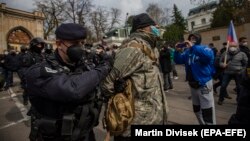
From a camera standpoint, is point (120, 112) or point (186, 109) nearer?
point (120, 112)

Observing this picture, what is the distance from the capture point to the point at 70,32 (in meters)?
2.47

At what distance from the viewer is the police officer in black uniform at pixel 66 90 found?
2227 millimetres

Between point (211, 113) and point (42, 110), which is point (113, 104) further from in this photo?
point (211, 113)

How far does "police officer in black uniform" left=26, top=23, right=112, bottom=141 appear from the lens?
2.23m

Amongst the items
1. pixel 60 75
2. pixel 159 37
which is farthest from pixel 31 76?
pixel 159 37

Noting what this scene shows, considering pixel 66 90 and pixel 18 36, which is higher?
pixel 18 36

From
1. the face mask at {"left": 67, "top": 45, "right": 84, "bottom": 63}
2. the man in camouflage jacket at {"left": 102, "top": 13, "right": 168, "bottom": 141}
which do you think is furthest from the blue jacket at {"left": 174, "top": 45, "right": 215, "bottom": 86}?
the face mask at {"left": 67, "top": 45, "right": 84, "bottom": 63}

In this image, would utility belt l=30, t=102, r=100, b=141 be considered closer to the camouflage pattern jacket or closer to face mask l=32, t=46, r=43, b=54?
the camouflage pattern jacket

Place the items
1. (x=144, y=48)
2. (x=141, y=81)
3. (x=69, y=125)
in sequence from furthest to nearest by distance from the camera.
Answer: (x=144, y=48) → (x=141, y=81) → (x=69, y=125)

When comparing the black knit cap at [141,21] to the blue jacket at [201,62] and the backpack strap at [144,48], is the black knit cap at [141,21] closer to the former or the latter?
the backpack strap at [144,48]

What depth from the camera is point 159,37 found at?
320 centimetres

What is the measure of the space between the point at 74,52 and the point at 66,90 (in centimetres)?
35

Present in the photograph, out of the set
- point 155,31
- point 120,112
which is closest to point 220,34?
point 155,31

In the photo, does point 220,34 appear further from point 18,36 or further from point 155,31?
point 155,31
